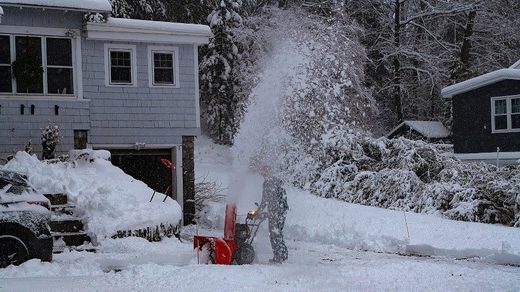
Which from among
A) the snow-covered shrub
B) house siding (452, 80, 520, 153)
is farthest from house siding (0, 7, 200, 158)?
house siding (452, 80, 520, 153)

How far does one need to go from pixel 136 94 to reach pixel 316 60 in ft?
28.1

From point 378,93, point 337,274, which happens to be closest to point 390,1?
point 378,93

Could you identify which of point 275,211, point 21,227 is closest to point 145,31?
point 275,211

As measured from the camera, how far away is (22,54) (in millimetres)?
18172

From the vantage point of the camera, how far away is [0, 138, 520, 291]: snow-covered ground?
884 centimetres

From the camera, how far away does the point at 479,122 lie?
27703mm

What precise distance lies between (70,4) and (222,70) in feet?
47.6

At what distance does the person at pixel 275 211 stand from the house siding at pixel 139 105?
9085 millimetres

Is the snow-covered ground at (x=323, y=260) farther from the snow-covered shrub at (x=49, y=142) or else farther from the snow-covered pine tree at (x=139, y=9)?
the snow-covered pine tree at (x=139, y=9)

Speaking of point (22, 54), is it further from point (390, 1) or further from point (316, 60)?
point (390, 1)

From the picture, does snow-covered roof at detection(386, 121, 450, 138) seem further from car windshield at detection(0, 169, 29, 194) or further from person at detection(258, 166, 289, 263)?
car windshield at detection(0, 169, 29, 194)

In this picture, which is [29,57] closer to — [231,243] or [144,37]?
[144,37]

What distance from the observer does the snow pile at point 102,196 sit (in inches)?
531

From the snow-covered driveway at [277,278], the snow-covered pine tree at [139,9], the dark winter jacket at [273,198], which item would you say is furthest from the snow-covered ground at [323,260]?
the snow-covered pine tree at [139,9]
